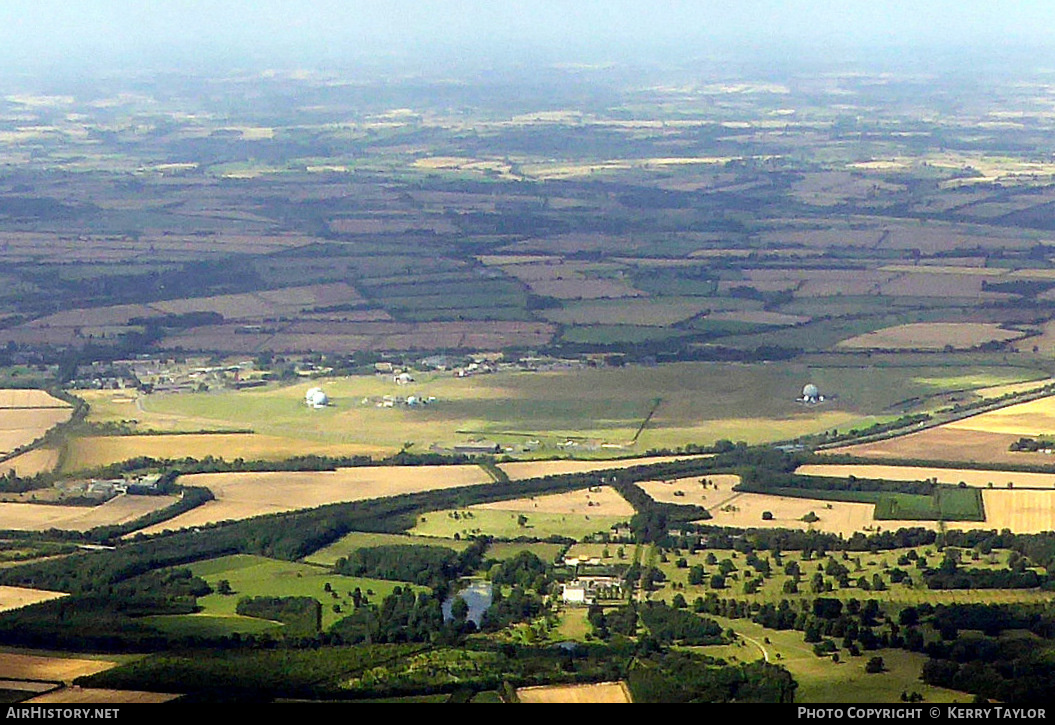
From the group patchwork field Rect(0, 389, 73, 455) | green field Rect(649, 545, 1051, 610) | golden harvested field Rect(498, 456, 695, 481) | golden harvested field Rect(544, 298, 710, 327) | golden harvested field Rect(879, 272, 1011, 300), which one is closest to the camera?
green field Rect(649, 545, 1051, 610)

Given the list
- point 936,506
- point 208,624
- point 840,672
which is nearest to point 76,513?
point 208,624

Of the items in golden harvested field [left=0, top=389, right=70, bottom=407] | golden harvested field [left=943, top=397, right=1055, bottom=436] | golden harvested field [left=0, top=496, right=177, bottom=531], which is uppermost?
golden harvested field [left=943, top=397, right=1055, bottom=436]

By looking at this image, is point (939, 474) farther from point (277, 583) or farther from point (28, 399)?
point (28, 399)

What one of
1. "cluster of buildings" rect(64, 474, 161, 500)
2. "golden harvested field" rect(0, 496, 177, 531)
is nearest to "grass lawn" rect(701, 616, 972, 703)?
"golden harvested field" rect(0, 496, 177, 531)

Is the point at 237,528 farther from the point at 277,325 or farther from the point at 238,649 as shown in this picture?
the point at 277,325

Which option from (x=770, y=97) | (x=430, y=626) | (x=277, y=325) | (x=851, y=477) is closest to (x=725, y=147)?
(x=770, y=97)

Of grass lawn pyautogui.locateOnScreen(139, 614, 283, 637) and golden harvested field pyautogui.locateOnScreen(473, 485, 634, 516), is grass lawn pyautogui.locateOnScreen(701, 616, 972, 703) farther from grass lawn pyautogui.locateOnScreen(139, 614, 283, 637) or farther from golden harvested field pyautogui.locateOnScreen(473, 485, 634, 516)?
golden harvested field pyautogui.locateOnScreen(473, 485, 634, 516)
